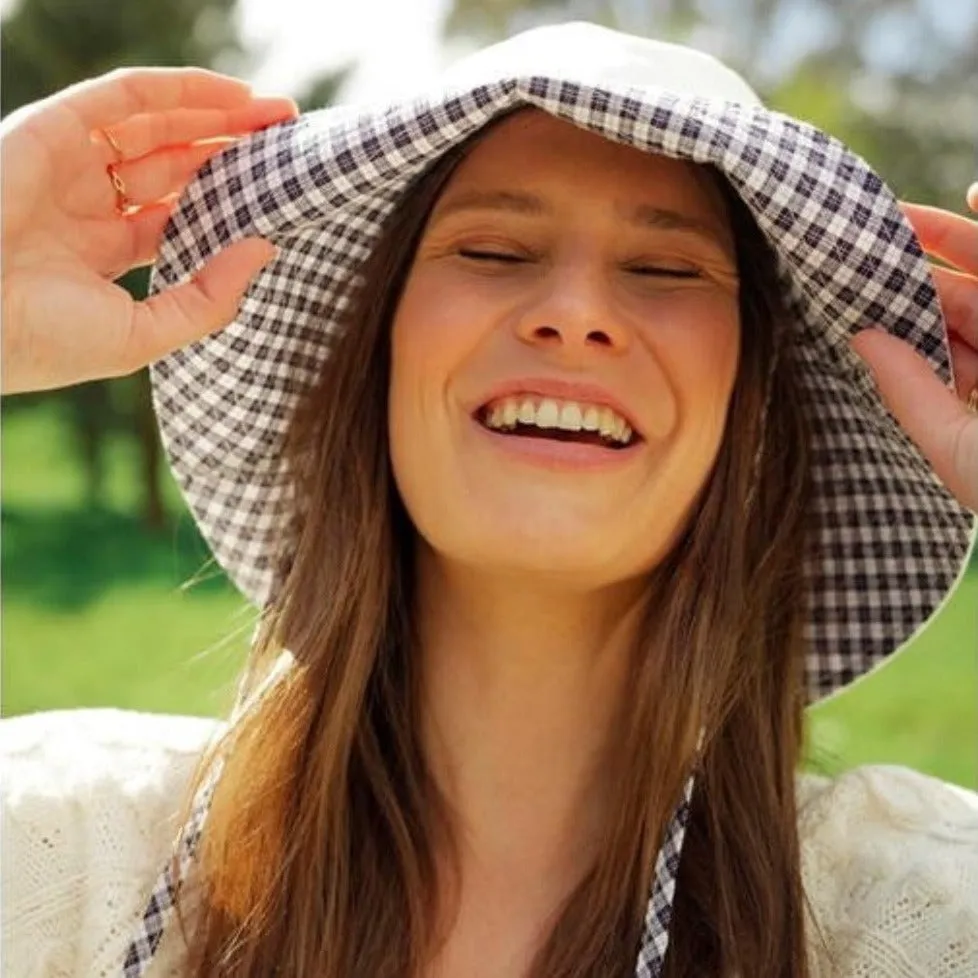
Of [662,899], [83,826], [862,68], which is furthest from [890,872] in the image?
[862,68]

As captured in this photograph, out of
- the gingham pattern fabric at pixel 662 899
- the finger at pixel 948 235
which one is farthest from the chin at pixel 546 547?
the finger at pixel 948 235

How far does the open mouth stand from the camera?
81.1 inches

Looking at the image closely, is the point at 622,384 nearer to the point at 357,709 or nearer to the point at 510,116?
the point at 510,116

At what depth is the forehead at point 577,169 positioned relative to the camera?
207 centimetres

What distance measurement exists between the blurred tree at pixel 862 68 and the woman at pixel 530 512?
13508mm

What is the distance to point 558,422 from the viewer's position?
2.06 meters

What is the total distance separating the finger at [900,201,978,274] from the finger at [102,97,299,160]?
2.49 ft

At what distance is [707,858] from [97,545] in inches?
446

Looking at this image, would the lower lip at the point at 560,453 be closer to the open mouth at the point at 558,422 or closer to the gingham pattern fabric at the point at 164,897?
the open mouth at the point at 558,422

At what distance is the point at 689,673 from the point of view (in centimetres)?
219

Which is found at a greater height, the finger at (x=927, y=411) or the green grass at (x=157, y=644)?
the finger at (x=927, y=411)

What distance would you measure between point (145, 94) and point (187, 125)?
9 centimetres

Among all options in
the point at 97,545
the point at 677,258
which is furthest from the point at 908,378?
the point at 97,545

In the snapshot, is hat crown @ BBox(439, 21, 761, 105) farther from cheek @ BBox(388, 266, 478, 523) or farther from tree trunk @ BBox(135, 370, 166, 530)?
tree trunk @ BBox(135, 370, 166, 530)
